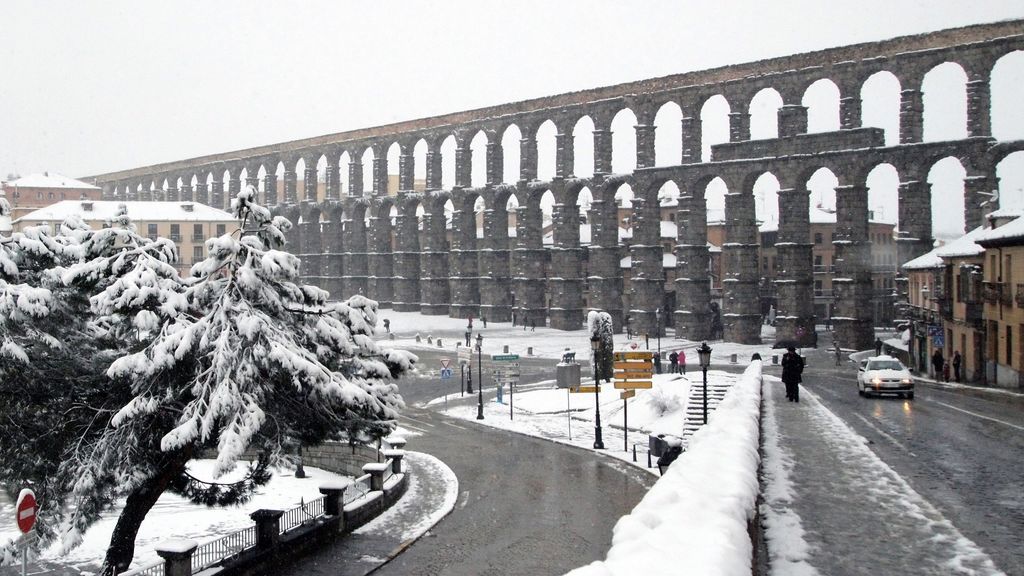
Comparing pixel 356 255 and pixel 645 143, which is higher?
pixel 645 143

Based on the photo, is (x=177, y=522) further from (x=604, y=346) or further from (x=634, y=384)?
(x=604, y=346)

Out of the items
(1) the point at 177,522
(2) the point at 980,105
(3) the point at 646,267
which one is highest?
(2) the point at 980,105

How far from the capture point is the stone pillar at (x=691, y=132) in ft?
211

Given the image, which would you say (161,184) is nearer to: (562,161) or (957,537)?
(562,161)

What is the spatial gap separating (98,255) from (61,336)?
1739mm

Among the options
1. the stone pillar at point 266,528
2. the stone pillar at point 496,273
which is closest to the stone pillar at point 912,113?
the stone pillar at point 496,273

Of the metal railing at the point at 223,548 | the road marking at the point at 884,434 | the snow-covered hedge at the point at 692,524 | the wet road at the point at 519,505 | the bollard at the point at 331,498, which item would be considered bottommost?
the wet road at the point at 519,505

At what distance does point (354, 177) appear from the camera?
304 feet

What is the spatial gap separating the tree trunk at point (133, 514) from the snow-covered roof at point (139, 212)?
7082 centimetres

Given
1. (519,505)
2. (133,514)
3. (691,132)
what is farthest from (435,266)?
(133,514)

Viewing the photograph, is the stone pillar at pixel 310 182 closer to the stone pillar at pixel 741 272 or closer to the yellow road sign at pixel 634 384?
the stone pillar at pixel 741 272

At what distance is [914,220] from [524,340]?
27186mm

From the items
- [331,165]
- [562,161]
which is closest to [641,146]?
[562,161]

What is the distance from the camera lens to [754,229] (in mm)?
59844
